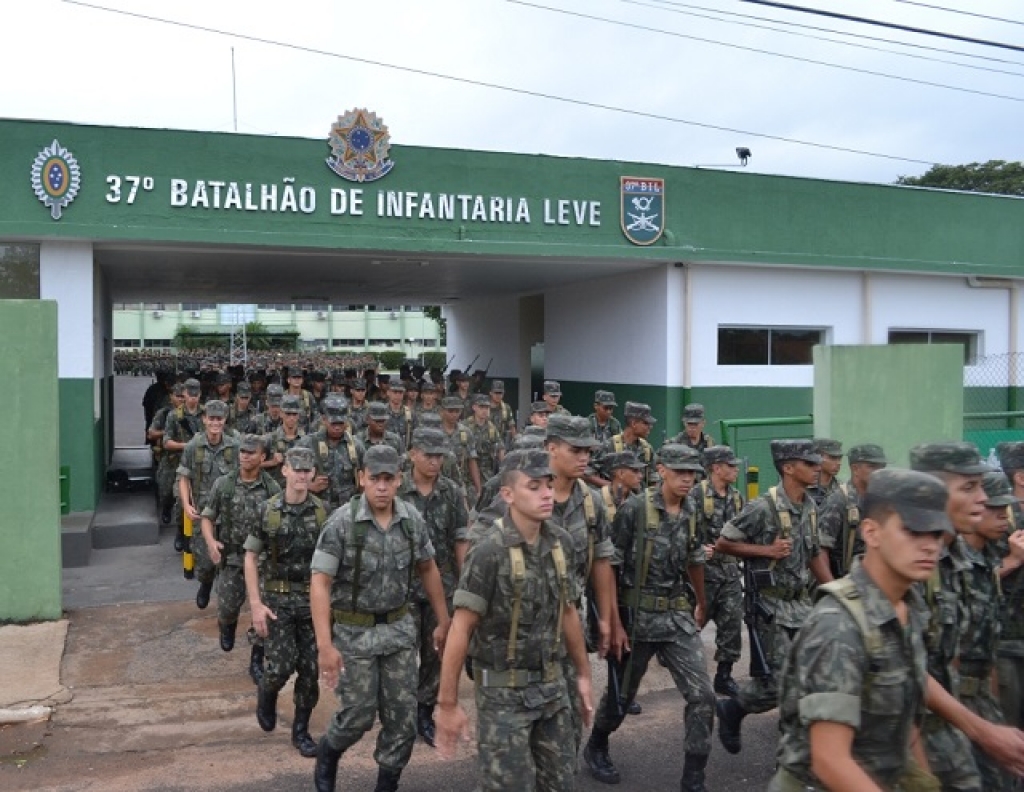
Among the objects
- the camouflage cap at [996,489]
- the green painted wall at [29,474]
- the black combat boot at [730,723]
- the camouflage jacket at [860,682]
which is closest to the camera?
the camouflage jacket at [860,682]

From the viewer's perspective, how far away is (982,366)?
16859mm

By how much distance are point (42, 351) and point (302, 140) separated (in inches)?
208

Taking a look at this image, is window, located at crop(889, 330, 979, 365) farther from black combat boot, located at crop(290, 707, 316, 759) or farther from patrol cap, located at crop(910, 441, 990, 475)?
black combat boot, located at crop(290, 707, 316, 759)

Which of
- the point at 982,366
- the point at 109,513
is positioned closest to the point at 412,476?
the point at 109,513

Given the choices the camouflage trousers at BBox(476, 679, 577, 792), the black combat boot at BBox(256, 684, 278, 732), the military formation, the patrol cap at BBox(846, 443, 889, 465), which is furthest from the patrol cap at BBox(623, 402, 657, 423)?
the camouflage trousers at BBox(476, 679, 577, 792)

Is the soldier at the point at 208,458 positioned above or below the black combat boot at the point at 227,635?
above

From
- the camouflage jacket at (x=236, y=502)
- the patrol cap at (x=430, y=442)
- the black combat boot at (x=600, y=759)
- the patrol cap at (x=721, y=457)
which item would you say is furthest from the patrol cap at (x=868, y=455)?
the camouflage jacket at (x=236, y=502)

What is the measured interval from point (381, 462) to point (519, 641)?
1.38 m

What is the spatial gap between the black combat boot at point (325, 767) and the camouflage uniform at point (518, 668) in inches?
51.7

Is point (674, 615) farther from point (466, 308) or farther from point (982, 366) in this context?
point (466, 308)

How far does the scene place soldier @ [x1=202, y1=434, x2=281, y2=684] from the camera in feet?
22.7

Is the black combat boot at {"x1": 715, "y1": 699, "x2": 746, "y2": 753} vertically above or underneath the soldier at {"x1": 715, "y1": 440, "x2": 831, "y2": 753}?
underneath

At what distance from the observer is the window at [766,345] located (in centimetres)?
1457

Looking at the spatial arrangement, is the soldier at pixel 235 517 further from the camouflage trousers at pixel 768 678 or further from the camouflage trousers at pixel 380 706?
the camouflage trousers at pixel 768 678
